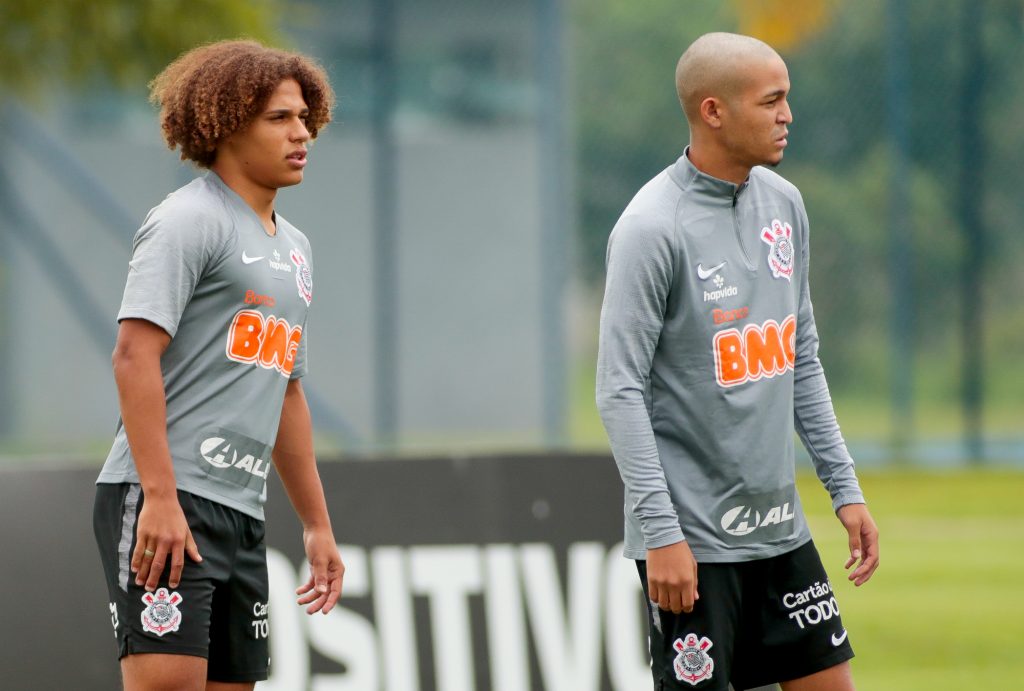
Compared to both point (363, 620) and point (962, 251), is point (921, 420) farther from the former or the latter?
point (363, 620)

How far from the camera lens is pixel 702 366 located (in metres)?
3.64

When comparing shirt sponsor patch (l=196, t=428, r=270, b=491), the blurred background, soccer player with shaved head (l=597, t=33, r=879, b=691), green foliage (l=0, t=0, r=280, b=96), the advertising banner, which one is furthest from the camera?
the blurred background

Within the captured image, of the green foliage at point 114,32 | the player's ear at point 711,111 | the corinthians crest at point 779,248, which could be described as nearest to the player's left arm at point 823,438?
the corinthians crest at point 779,248

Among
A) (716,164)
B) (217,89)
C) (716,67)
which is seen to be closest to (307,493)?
(217,89)

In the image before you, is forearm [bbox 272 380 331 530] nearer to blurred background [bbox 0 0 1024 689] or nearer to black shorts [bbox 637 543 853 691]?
black shorts [bbox 637 543 853 691]

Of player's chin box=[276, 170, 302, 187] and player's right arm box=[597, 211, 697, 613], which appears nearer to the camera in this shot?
player's right arm box=[597, 211, 697, 613]

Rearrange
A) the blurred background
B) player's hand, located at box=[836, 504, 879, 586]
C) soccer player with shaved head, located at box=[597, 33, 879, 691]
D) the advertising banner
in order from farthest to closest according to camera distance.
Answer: the blurred background < the advertising banner < player's hand, located at box=[836, 504, 879, 586] < soccer player with shaved head, located at box=[597, 33, 879, 691]

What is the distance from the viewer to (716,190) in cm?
370

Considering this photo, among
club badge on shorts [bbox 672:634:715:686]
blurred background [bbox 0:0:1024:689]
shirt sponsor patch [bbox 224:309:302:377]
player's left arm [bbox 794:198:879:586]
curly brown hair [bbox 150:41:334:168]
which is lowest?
club badge on shorts [bbox 672:634:715:686]

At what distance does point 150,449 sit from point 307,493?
68 cm

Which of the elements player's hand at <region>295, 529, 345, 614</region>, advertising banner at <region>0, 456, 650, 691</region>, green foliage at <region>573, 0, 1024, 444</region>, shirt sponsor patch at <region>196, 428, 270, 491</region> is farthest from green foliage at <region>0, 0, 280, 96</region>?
shirt sponsor patch at <region>196, 428, 270, 491</region>

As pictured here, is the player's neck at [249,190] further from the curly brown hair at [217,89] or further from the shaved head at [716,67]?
the shaved head at [716,67]

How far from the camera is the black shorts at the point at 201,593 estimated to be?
338 cm

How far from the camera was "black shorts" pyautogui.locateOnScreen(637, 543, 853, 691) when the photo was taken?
3.61 metres
